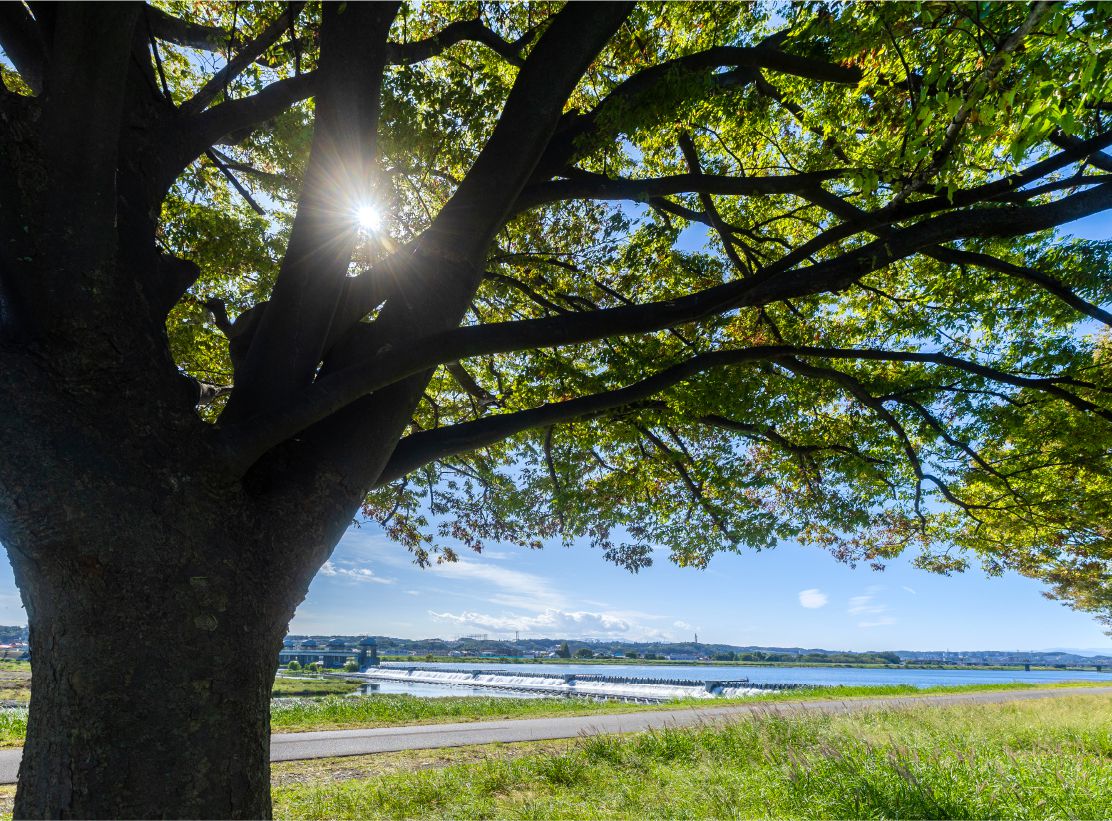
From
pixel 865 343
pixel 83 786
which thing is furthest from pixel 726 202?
pixel 83 786

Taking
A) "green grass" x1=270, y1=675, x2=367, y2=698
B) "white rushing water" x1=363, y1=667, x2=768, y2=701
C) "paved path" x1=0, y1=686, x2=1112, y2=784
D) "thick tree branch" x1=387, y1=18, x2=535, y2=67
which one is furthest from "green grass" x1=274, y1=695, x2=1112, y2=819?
"green grass" x1=270, y1=675, x2=367, y2=698

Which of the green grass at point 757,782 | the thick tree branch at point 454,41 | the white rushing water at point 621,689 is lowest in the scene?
the white rushing water at point 621,689

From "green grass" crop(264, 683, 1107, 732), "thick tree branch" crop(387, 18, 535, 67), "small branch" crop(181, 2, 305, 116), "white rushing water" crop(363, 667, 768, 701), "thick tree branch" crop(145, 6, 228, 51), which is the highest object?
"thick tree branch" crop(387, 18, 535, 67)

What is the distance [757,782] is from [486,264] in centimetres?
559

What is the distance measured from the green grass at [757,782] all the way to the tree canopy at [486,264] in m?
3.10

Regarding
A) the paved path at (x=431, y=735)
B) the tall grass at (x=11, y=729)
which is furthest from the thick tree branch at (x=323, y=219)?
the tall grass at (x=11, y=729)

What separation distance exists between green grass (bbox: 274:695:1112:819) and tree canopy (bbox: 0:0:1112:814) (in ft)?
10.2

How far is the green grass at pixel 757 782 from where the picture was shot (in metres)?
4.63

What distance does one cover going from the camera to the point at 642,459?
9586 millimetres

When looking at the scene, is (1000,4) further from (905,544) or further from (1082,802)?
(905,544)

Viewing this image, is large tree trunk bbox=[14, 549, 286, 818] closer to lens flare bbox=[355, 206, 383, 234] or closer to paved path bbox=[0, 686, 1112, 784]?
lens flare bbox=[355, 206, 383, 234]

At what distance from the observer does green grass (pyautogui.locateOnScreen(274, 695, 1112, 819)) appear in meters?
4.63

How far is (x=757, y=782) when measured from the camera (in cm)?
563

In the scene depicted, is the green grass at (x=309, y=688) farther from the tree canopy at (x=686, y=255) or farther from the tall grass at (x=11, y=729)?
the tree canopy at (x=686, y=255)
